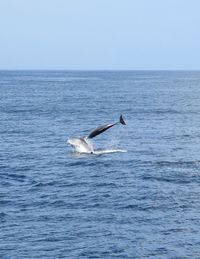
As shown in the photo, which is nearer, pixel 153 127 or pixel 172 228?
pixel 172 228

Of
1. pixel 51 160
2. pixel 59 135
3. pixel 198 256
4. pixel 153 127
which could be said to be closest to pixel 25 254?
pixel 198 256

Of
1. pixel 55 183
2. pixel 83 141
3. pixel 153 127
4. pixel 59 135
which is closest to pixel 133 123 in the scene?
pixel 153 127

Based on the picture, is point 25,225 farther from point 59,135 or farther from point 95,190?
point 59,135

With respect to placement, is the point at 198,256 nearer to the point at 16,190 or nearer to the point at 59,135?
the point at 16,190

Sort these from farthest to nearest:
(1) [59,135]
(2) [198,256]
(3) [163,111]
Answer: (3) [163,111], (1) [59,135], (2) [198,256]

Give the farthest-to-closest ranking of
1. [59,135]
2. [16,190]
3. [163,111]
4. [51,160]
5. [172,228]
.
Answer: [163,111] → [59,135] → [51,160] → [16,190] → [172,228]

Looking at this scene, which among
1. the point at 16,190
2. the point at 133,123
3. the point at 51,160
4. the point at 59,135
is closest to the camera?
the point at 16,190

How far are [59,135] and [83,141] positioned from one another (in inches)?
648

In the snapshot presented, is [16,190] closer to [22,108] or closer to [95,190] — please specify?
[95,190]

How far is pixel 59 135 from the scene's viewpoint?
7862cm

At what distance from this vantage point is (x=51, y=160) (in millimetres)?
59625

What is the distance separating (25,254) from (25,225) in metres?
4.71

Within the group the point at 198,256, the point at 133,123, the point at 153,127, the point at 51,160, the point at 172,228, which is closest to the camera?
the point at 198,256

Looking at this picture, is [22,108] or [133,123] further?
[22,108]
